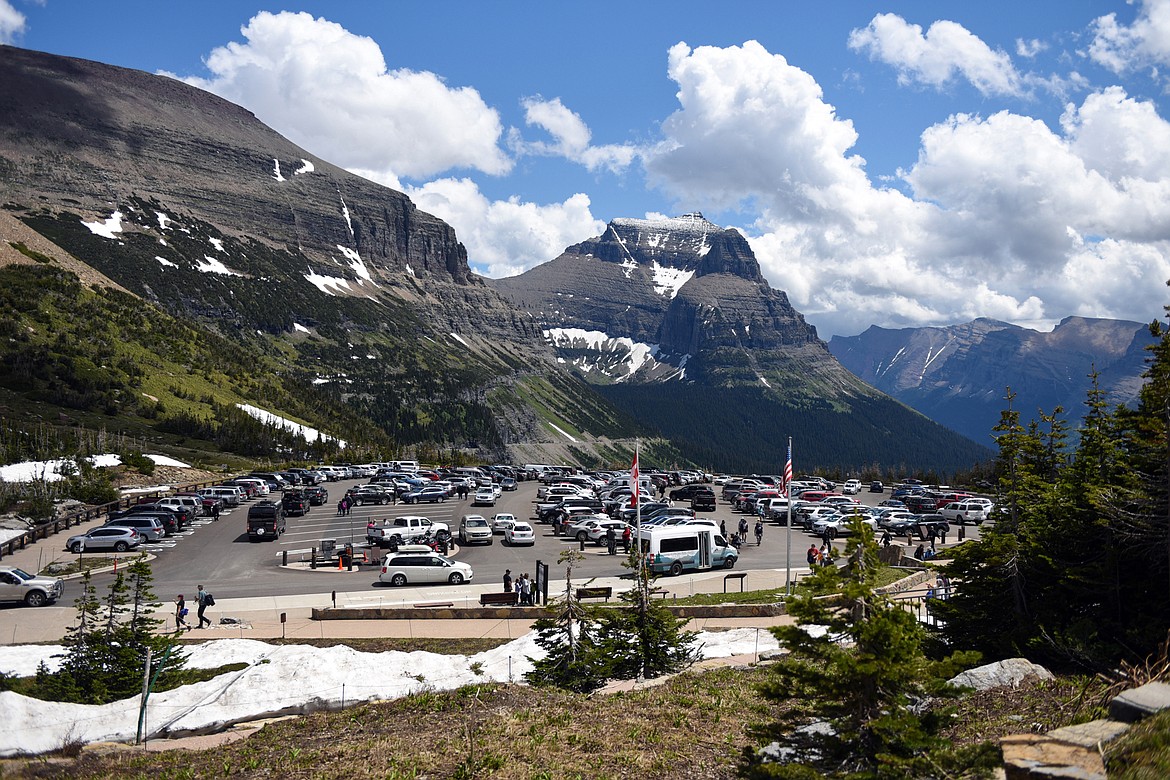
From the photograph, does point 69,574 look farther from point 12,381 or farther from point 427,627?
point 12,381

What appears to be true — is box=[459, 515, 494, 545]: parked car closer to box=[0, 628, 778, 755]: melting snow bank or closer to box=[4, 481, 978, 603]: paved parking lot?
box=[4, 481, 978, 603]: paved parking lot

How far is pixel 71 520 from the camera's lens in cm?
5300

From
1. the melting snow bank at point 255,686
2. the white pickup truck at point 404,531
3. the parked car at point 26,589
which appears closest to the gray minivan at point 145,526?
the white pickup truck at point 404,531

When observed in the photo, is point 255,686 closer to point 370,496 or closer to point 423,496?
point 370,496

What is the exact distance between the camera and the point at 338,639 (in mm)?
24094

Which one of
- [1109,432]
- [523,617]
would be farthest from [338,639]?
[1109,432]

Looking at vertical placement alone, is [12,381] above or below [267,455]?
above

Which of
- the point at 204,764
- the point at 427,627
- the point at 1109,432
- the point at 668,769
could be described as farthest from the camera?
the point at 427,627

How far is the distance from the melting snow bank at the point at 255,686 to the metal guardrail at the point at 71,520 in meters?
27.4

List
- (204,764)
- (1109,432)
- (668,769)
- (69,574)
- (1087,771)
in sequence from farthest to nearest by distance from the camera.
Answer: (69,574) → (1109,432) → (204,764) → (668,769) → (1087,771)

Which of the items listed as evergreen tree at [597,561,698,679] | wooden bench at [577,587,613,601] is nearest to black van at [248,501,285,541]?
wooden bench at [577,587,613,601]

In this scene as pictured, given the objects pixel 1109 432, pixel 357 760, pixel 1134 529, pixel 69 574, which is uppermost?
pixel 1109 432

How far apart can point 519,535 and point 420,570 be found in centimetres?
1294

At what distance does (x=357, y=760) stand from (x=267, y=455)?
108 metres
